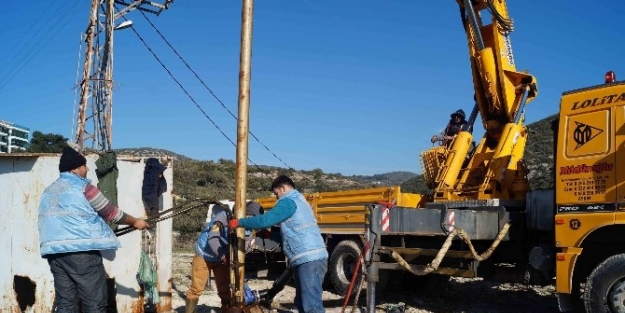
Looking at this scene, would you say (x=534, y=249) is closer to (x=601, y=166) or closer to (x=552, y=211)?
(x=552, y=211)

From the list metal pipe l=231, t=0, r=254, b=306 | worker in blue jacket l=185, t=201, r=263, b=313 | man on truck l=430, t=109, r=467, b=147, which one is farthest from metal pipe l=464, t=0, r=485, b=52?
worker in blue jacket l=185, t=201, r=263, b=313

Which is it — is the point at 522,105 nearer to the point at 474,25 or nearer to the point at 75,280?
the point at 474,25

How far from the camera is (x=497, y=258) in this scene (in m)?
Result: 7.59

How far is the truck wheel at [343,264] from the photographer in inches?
360

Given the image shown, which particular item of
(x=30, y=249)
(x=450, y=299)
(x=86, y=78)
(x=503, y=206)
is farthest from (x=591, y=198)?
(x=86, y=78)

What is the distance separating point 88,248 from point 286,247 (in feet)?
5.86

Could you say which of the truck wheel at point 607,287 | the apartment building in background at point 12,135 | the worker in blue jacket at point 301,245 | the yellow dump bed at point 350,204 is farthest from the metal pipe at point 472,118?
the apartment building in background at point 12,135

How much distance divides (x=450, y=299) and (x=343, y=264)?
172 centimetres

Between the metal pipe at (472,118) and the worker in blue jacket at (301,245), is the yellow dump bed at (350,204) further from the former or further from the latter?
the worker in blue jacket at (301,245)

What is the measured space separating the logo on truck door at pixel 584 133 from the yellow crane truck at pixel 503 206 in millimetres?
12

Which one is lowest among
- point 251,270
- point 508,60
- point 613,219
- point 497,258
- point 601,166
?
point 251,270

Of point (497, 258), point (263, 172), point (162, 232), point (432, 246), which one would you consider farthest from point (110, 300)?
point (263, 172)

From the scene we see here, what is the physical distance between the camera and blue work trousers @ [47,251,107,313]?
4.97 meters

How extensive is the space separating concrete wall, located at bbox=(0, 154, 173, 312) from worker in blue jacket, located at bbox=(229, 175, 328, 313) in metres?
2.28
